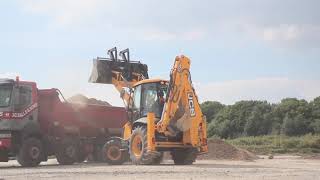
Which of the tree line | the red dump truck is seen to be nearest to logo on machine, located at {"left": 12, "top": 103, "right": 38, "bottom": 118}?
the red dump truck

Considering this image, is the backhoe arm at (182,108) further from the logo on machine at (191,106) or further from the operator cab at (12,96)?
the operator cab at (12,96)

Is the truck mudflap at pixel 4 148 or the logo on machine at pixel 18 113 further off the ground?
the logo on machine at pixel 18 113

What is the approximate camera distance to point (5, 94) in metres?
21.6

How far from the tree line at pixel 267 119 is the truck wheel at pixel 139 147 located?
55924 millimetres

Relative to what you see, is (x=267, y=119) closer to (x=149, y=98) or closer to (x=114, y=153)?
(x=114, y=153)

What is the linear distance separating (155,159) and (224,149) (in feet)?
31.8

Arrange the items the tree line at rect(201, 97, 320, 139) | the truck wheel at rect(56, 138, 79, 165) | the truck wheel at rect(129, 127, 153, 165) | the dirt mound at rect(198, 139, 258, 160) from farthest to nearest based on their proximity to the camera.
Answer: the tree line at rect(201, 97, 320, 139)
the dirt mound at rect(198, 139, 258, 160)
the truck wheel at rect(56, 138, 79, 165)
the truck wheel at rect(129, 127, 153, 165)

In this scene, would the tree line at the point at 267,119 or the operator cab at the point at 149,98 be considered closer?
the operator cab at the point at 149,98

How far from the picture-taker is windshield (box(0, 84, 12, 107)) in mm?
21562

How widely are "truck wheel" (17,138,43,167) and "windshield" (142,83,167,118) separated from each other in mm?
4350

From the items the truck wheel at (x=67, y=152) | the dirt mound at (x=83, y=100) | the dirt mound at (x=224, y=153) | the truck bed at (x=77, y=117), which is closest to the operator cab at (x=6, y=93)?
the truck bed at (x=77, y=117)

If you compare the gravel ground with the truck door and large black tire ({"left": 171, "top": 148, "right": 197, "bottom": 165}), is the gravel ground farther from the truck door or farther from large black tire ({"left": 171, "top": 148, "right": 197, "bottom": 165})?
the truck door

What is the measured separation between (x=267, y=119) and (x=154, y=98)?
63.8 metres

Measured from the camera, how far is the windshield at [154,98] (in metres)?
21.7
